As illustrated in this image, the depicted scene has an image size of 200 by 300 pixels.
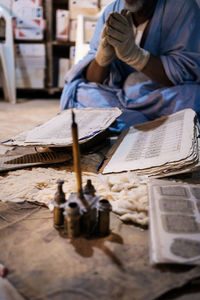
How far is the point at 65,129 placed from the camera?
1.13 metres

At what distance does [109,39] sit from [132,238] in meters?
1.06

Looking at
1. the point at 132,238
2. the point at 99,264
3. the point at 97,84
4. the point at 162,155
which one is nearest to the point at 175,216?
the point at 132,238

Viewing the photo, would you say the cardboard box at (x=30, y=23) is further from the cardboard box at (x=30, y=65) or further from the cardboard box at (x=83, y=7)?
the cardboard box at (x=83, y=7)

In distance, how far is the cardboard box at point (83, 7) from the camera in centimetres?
298

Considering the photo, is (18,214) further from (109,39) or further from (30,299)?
(109,39)

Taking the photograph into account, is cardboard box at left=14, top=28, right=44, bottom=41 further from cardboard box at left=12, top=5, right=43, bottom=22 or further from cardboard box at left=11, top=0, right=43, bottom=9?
cardboard box at left=11, top=0, right=43, bottom=9

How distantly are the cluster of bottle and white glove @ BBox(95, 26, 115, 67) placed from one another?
1.03 m

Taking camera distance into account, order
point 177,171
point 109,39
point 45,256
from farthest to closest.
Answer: point 109,39
point 177,171
point 45,256

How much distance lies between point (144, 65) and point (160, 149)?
64 cm

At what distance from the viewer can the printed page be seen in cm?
91

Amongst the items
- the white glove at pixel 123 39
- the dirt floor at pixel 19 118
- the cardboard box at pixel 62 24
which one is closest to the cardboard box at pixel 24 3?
the cardboard box at pixel 62 24

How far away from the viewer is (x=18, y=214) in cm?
71

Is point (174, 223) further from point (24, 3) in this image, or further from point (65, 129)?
point (24, 3)

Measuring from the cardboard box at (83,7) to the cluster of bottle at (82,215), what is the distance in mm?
2930
